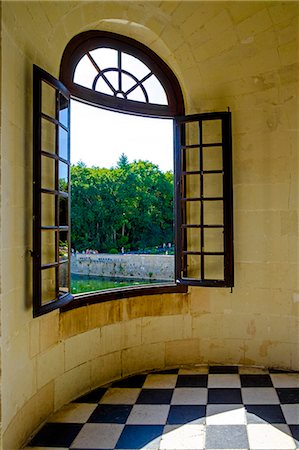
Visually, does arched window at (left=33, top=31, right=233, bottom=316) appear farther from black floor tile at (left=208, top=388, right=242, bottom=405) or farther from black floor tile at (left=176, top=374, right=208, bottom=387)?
black floor tile at (left=208, top=388, right=242, bottom=405)

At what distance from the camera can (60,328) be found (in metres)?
2.69

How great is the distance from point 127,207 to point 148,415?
170cm

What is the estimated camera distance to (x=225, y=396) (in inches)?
113

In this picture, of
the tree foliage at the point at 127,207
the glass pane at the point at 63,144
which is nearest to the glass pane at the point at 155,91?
the tree foliage at the point at 127,207

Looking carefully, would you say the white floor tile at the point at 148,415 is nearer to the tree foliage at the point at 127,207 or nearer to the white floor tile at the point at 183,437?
the white floor tile at the point at 183,437

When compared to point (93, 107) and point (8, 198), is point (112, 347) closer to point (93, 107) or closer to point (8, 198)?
point (8, 198)

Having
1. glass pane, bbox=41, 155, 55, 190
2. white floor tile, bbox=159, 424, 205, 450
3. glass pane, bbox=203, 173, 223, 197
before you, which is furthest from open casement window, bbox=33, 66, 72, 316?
glass pane, bbox=203, 173, 223, 197

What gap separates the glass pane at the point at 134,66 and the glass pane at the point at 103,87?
240mm

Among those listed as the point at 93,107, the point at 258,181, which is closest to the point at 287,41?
the point at 258,181

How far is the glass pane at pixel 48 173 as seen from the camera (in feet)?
8.23

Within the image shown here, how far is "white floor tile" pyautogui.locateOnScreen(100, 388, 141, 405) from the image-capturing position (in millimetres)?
2803

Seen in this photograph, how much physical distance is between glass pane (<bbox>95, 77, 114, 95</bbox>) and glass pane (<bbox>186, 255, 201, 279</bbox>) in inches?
61.3

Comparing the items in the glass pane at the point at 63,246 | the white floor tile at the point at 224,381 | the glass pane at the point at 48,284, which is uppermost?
the glass pane at the point at 63,246

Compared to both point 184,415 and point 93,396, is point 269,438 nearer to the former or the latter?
point 184,415
